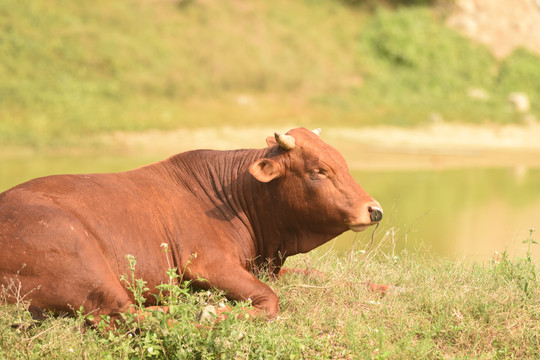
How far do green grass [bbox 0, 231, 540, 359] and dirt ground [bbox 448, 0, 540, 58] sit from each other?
78.1ft

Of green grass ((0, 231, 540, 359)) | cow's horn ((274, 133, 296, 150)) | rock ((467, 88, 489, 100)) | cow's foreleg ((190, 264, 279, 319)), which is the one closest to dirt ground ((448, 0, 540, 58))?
rock ((467, 88, 489, 100))

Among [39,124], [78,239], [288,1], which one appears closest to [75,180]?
[78,239]

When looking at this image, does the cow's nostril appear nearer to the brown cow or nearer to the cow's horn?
the brown cow

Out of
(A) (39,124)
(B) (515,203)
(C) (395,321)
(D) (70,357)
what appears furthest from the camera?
(A) (39,124)

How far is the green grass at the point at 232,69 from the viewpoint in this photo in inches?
632

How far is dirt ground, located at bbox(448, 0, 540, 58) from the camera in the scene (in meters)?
27.7

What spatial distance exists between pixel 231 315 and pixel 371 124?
1450cm

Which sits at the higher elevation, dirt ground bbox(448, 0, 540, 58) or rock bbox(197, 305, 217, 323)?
dirt ground bbox(448, 0, 540, 58)

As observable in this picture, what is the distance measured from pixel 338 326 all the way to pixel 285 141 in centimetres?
127

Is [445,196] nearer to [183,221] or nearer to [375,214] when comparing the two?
[375,214]

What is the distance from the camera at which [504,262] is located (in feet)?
17.6

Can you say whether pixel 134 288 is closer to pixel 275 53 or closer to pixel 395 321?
pixel 395 321

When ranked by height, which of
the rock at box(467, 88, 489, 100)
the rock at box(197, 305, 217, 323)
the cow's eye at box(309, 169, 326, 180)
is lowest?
the rock at box(197, 305, 217, 323)

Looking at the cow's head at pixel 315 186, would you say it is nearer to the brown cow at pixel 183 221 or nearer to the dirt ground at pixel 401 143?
the brown cow at pixel 183 221
